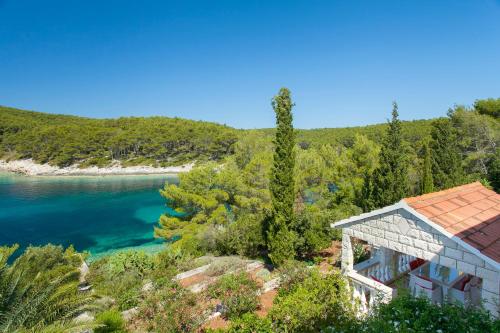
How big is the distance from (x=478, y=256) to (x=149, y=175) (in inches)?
2348

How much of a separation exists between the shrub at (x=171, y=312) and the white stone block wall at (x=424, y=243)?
445 cm

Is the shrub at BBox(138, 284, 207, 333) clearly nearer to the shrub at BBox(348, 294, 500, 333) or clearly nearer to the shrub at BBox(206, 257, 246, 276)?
the shrub at BBox(206, 257, 246, 276)

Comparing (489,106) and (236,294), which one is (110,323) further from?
(489,106)

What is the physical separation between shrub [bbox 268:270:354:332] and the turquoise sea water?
17354mm

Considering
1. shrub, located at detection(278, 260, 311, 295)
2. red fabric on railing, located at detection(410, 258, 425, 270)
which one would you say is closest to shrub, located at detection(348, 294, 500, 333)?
shrub, located at detection(278, 260, 311, 295)

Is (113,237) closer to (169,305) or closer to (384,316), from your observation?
(169,305)

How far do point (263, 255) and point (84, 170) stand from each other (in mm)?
57686

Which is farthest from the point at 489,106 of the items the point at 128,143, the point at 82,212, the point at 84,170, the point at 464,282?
the point at 84,170

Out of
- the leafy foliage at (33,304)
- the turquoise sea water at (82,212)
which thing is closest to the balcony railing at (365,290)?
the leafy foliage at (33,304)

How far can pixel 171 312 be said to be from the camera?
21.9 ft

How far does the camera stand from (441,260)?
5.71m

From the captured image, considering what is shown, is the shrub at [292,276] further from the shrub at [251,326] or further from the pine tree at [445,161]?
the pine tree at [445,161]

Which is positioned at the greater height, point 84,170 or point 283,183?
point 283,183

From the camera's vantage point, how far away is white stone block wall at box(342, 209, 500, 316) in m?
5.14
